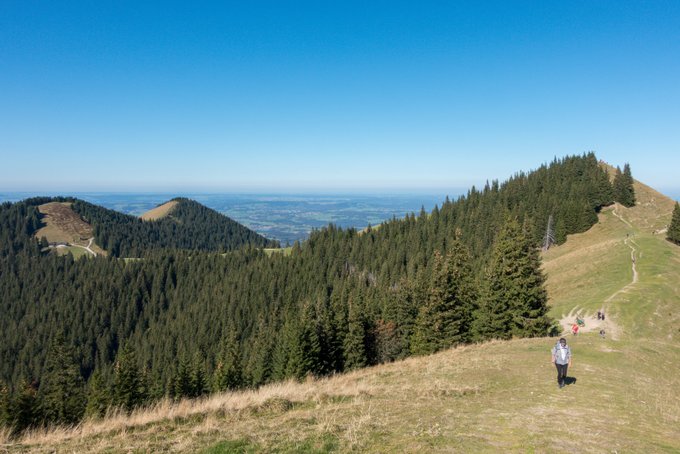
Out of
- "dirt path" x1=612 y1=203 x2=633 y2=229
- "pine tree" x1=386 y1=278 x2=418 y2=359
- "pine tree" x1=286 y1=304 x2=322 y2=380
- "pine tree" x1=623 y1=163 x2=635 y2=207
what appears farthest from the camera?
"pine tree" x1=623 y1=163 x2=635 y2=207

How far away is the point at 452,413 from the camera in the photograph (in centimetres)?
1313

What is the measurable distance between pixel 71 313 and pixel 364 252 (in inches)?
5486

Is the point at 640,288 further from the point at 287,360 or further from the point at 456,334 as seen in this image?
the point at 287,360

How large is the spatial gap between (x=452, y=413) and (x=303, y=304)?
9920 cm

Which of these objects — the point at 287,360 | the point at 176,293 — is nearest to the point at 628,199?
the point at 287,360

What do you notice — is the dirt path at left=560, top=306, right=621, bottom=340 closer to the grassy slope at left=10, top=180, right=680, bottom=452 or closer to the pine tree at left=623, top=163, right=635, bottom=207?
the grassy slope at left=10, top=180, right=680, bottom=452

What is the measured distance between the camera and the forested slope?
4497cm

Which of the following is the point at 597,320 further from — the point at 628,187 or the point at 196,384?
the point at 628,187

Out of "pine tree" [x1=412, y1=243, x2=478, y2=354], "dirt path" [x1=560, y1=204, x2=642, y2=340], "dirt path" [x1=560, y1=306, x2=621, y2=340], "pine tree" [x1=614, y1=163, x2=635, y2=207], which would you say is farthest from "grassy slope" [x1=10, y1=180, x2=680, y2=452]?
"pine tree" [x1=614, y1=163, x2=635, y2=207]

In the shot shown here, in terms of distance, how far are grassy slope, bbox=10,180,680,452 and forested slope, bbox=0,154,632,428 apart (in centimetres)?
1697

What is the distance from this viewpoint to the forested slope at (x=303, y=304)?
148 ft

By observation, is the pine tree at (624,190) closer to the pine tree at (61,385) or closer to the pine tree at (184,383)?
the pine tree at (184,383)

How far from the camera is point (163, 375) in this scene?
369ft

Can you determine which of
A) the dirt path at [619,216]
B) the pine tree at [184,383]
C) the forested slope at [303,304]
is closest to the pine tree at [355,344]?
the forested slope at [303,304]
